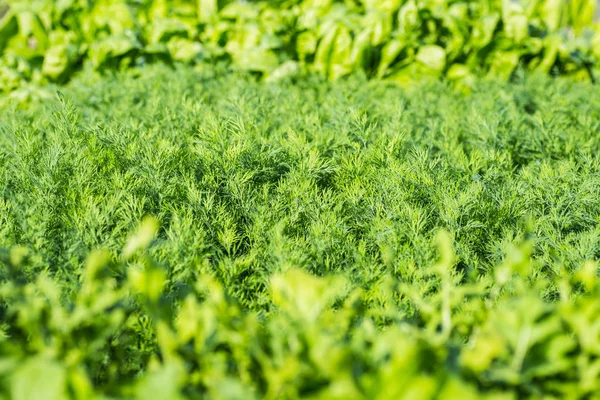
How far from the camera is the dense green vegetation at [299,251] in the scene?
87cm

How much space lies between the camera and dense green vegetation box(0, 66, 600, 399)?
0.87 metres

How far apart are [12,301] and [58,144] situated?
716mm

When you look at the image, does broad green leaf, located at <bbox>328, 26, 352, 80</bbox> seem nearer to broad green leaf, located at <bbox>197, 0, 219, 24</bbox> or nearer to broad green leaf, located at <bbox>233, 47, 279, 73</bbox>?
broad green leaf, located at <bbox>233, 47, 279, 73</bbox>

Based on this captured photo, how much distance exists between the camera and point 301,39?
3.92 metres

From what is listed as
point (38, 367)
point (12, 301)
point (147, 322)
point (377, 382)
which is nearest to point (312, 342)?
point (377, 382)

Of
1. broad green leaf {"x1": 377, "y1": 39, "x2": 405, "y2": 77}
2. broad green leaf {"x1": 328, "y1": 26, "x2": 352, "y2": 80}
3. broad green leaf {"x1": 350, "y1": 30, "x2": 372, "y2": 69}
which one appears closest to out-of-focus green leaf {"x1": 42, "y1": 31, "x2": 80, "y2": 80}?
broad green leaf {"x1": 328, "y1": 26, "x2": 352, "y2": 80}

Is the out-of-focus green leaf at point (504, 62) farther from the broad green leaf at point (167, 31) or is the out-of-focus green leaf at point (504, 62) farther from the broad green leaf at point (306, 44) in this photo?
the broad green leaf at point (167, 31)

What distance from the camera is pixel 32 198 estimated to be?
1688mm

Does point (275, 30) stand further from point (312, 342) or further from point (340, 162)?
point (312, 342)

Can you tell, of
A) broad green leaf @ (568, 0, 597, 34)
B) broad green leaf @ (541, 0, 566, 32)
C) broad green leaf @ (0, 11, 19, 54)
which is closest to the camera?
broad green leaf @ (0, 11, 19, 54)

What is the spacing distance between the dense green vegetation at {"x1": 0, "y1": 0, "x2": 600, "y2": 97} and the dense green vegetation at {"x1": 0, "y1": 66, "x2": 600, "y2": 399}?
108 cm

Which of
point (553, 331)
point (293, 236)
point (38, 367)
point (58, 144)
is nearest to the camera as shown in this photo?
point (38, 367)

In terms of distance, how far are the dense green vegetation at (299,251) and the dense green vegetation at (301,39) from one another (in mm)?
1078

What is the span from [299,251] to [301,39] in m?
2.73
